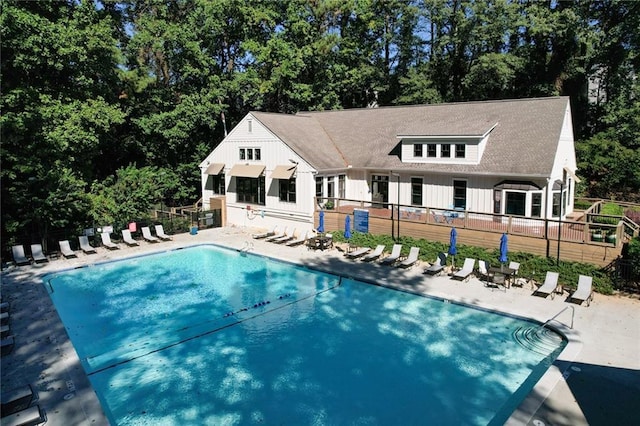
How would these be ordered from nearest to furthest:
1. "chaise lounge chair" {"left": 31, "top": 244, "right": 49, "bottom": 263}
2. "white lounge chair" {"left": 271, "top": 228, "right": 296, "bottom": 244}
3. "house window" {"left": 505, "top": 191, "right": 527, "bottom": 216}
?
"house window" {"left": 505, "top": 191, "right": 527, "bottom": 216} < "chaise lounge chair" {"left": 31, "top": 244, "right": 49, "bottom": 263} < "white lounge chair" {"left": 271, "top": 228, "right": 296, "bottom": 244}

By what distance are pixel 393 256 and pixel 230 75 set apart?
2409 centimetres

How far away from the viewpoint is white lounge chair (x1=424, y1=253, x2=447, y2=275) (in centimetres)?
1966

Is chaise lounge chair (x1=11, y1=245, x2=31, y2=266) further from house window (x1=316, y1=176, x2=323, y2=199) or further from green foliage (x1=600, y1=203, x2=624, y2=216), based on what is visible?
green foliage (x1=600, y1=203, x2=624, y2=216)

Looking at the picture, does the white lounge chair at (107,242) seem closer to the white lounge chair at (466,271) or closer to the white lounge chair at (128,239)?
the white lounge chair at (128,239)

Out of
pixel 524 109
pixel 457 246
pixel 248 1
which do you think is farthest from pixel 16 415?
pixel 248 1

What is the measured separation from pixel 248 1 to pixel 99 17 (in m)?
12.3

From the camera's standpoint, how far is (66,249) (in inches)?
919

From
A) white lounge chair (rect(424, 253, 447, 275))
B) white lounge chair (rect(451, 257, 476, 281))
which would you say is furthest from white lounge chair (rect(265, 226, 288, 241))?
white lounge chair (rect(451, 257, 476, 281))

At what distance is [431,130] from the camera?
83.0 ft

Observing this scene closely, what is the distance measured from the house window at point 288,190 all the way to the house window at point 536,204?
13.1 m

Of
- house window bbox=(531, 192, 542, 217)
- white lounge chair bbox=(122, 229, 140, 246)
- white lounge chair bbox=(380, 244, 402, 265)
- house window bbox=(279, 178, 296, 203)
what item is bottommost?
white lounge chair bbox=(380, 244, 402, 265)

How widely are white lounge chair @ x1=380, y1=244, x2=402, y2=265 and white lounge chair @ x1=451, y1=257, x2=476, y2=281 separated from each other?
309 cm

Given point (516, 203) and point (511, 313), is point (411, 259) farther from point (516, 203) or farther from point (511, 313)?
point (511, 313)

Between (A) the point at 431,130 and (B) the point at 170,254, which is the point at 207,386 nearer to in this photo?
(B) the point at 170,254
